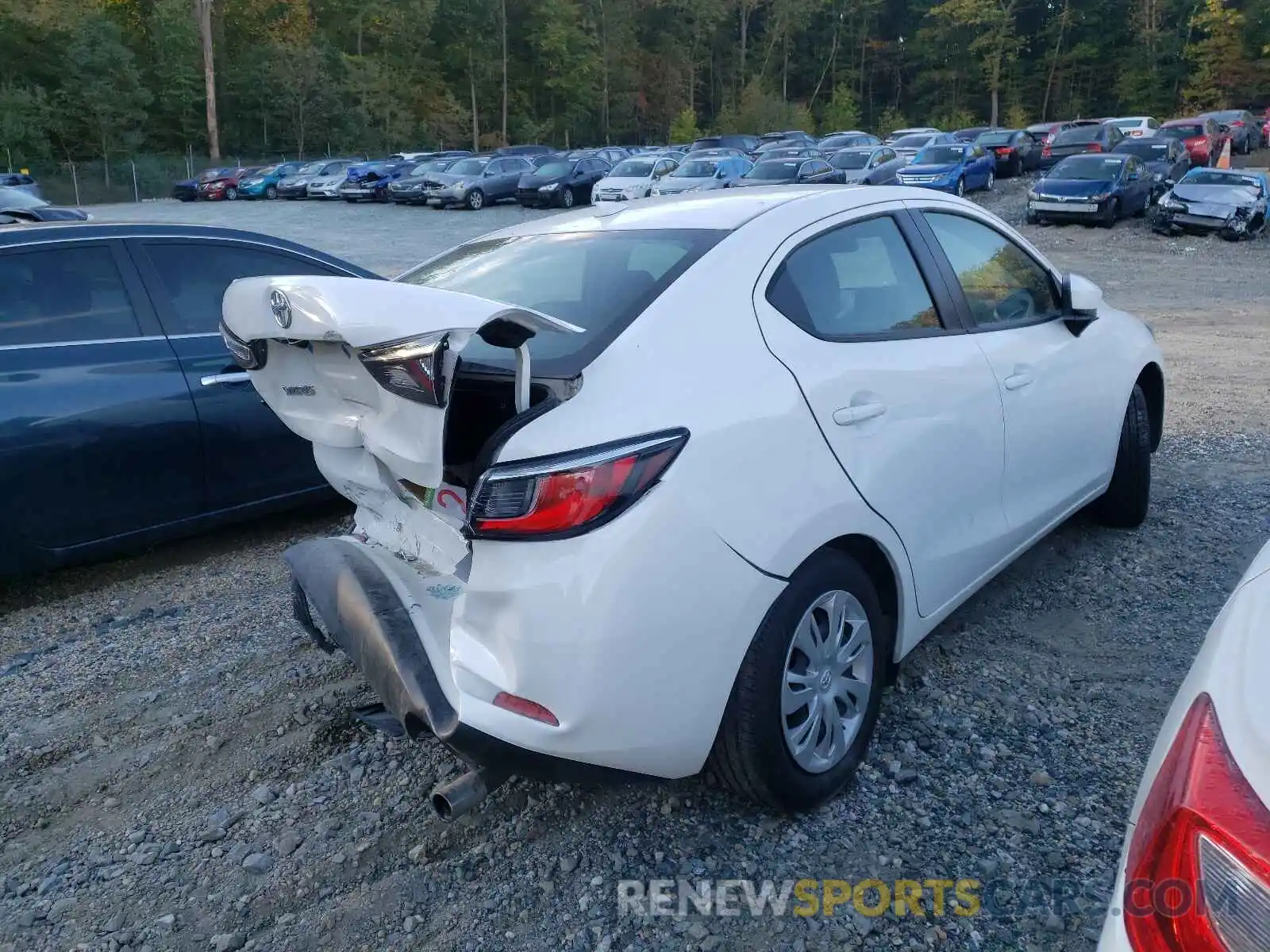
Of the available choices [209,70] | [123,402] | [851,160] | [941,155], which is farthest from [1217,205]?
[209,70]

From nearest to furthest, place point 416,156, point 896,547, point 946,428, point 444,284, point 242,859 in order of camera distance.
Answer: point 242,859, point 896,547, point 946,428, point 444,284, point 416,156

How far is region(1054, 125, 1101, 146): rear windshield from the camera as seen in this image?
1154 inches

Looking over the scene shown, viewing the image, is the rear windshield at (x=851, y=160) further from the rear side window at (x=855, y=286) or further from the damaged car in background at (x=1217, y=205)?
the rear side window at (x=855, y=286)

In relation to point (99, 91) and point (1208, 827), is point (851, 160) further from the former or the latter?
point (99, 91)

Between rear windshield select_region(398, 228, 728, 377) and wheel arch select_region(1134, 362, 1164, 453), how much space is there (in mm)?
2817

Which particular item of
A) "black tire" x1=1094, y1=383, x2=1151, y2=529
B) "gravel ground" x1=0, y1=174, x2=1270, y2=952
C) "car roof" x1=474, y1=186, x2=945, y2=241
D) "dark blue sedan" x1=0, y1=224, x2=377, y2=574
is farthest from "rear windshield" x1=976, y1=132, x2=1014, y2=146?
"car roof" x1=474, y1=186, x2=945, y2=241

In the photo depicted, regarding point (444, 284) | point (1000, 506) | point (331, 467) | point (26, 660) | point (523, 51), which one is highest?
point (523, 51)

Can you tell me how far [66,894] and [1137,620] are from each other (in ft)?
12.1

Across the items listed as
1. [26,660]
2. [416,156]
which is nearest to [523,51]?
[416,156]

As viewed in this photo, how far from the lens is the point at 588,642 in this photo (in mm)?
2297

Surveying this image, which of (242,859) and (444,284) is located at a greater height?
(444,284)

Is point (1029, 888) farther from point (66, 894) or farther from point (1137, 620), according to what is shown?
point (66, 894)

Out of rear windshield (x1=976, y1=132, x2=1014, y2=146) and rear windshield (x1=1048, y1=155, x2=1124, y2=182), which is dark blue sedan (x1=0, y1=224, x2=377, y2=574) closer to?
rear windshield (x1=1048, y1=155, x2=1124, y2=182)

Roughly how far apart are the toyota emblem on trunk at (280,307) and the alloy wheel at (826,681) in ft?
4.95
